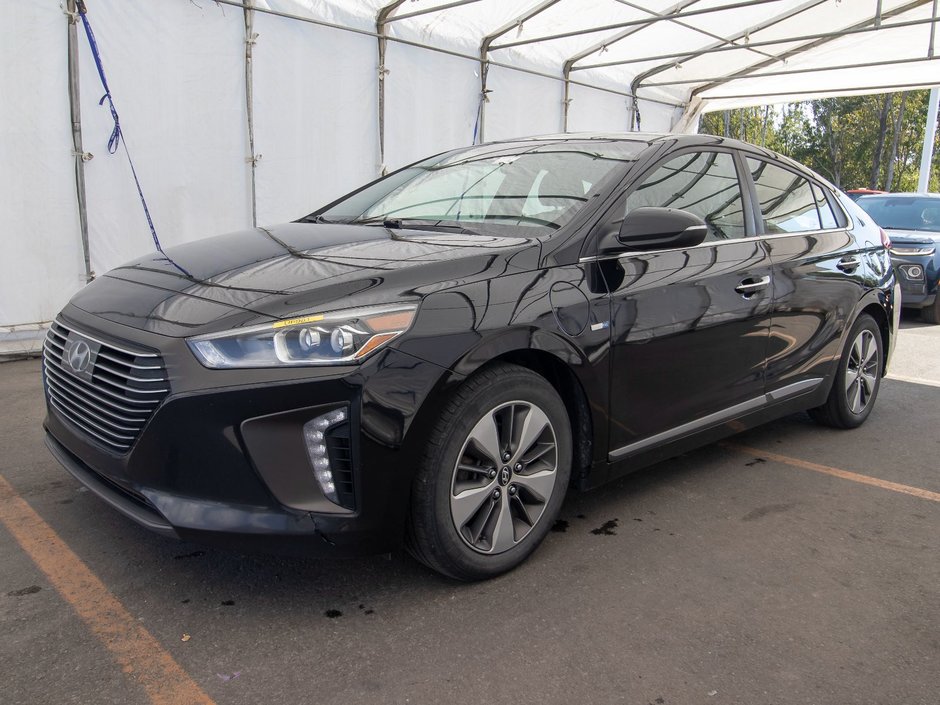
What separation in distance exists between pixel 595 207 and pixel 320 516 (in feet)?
5.03

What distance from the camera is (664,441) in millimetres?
3293

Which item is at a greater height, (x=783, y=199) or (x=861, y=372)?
(x=783, y=199)

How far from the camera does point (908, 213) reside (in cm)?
1023

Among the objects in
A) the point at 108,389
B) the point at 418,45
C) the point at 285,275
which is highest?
the point at 418,45

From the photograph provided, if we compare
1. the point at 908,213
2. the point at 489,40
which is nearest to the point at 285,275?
the point at 489,40

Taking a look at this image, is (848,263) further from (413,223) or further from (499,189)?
(413,223)

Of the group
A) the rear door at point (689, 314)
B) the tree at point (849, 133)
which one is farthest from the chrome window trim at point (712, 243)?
the tree at point (849, 133)

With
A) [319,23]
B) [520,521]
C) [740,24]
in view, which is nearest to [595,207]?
[520,521]

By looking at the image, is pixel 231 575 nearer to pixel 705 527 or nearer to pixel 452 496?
pixel 452 496

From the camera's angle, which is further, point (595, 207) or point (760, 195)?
point (760, 195)

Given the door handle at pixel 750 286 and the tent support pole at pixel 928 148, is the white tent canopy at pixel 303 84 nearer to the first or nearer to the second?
the door handle at pixel 750 286

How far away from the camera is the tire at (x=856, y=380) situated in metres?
4.51

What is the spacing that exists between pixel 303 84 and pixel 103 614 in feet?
21.6

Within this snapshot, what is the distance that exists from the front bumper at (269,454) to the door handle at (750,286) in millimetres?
1698
